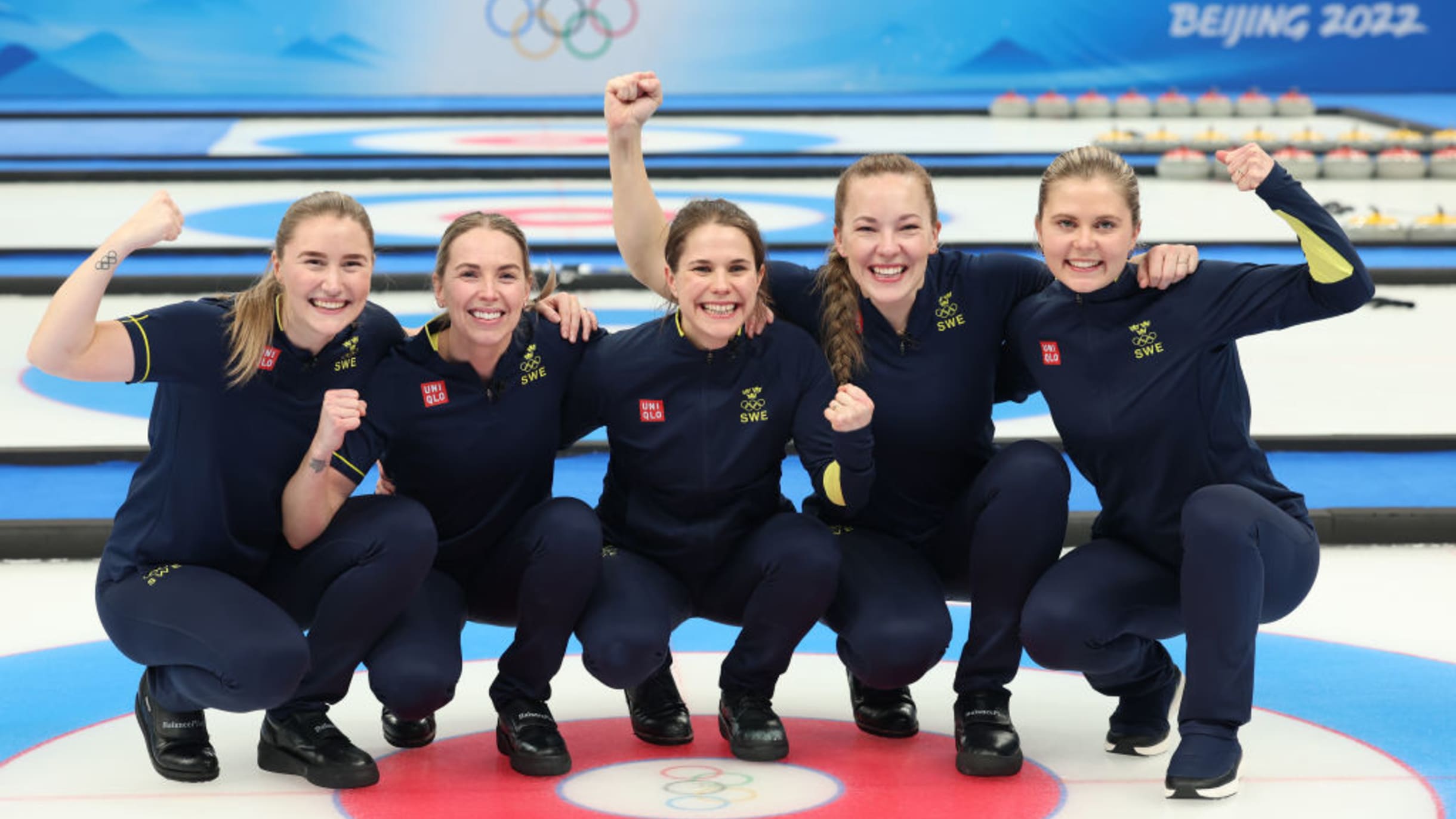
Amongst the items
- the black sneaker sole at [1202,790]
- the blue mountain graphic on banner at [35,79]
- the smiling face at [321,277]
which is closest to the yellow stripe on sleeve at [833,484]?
the black sneaker sole at [1202,790]

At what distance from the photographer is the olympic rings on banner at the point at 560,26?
16.6 metres

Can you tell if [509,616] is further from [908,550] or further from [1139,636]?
[1139,636]

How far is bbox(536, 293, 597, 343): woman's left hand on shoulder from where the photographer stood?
345 centimetres

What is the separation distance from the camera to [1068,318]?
3330 mm

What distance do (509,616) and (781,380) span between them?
0.63m

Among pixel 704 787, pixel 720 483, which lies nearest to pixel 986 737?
pixel 704 787

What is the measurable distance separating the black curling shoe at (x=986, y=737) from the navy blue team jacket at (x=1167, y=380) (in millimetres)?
380

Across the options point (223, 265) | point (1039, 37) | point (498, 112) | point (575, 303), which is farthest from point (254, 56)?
point (575, 303)

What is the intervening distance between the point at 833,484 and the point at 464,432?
65 cm

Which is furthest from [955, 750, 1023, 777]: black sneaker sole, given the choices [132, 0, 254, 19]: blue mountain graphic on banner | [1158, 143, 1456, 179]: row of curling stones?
[132, 0, 254, 19]: blue mountain graphic on banner

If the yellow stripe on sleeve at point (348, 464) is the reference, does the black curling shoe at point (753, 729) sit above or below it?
below

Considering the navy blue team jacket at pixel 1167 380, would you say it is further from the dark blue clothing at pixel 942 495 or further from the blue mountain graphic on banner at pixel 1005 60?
the blue mountain graphic on banner at pixel 1005 60

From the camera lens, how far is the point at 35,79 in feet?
54.2

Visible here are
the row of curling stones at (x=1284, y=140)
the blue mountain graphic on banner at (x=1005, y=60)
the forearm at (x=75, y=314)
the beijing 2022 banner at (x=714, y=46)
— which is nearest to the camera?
the forearm at (x=75, y=314)
